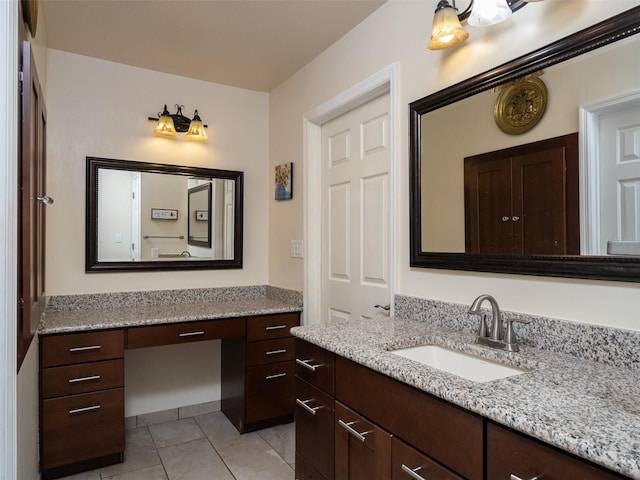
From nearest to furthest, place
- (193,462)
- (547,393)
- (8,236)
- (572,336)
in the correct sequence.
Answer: (547,393), (8,236), (572,336), (193,462)

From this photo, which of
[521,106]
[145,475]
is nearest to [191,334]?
[145,475]

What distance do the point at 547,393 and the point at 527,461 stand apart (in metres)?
0.19

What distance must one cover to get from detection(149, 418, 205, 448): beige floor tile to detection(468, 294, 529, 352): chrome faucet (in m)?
2.04

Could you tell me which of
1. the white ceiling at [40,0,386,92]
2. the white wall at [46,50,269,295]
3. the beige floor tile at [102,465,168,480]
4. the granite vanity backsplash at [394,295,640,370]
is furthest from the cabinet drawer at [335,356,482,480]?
the white wall at [46,50,269,295]

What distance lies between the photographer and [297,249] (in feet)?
9.62

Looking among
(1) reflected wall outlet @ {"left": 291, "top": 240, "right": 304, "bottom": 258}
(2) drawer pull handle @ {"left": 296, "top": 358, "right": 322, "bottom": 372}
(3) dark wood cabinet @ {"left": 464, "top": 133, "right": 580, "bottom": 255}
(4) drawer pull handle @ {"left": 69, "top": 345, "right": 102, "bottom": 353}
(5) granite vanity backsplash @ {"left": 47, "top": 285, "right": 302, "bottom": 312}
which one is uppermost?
(3) dark wood cabinet @ {"left": 464, "top": 133, "right": 580, "bottom": 255}

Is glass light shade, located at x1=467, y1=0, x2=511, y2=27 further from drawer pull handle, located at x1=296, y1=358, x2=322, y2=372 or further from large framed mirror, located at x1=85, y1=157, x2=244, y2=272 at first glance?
large framed mirror, located at x1=85, y1=157, x2=244, y2=272

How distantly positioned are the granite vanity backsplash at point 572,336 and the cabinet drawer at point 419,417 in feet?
1.77

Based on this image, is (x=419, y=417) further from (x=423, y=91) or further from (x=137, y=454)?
(x=137, y=454)

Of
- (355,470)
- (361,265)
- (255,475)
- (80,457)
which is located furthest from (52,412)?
(361,265)

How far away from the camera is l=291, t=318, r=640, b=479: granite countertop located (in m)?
0.75

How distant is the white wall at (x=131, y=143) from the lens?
261cm

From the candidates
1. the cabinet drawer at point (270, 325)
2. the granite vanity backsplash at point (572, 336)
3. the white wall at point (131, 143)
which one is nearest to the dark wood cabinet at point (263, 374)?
the cabinet drawer at point (270, 325)

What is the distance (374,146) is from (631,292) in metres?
1.43
